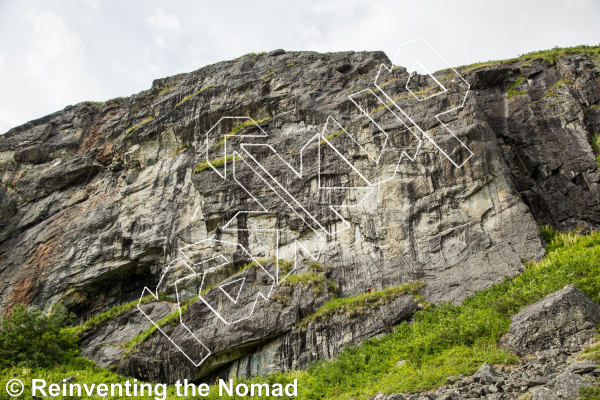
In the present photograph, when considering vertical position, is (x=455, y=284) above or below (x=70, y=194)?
below

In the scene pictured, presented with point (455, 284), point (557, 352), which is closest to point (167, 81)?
point (455, 284)

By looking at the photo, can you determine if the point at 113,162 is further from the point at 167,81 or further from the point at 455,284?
the point at 455,284

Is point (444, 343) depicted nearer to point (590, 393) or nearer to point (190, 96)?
point (590, 393)

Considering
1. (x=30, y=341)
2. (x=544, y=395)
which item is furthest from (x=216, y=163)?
(x=544, y=395)

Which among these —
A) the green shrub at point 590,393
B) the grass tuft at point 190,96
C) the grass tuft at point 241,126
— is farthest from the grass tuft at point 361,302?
the grass tuft at point 190,96

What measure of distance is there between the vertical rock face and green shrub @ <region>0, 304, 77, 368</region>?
9.59ft

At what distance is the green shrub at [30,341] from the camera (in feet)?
52.3

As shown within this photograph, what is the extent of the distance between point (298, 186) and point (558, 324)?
12.5 m

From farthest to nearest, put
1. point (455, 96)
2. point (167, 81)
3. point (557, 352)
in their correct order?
point (167, 81)
point (455, 96)
point (557, 352)

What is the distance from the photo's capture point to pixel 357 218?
18047 millimetres

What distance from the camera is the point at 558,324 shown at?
31.6ft

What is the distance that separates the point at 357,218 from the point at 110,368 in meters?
11.9

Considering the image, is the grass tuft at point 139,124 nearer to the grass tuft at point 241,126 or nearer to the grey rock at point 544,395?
the grass tuft at point 241,126

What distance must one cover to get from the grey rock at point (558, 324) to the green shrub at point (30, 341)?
651 inches
